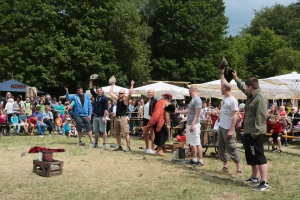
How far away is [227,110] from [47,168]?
3.78 metres

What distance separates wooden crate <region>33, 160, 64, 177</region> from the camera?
318 inches

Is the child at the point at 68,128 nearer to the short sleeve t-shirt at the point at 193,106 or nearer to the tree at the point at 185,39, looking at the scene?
the short sleeve t-shirt at the point at 193,106

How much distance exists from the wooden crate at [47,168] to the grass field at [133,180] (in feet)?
0.45

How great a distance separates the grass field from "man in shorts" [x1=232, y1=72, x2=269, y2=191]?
1.04 ft

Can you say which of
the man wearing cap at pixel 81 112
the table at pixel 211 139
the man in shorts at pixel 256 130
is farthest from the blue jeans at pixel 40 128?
the man in shorts at pixel 256 130

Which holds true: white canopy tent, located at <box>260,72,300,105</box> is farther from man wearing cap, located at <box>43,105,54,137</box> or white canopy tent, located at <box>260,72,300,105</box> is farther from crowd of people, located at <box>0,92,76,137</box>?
man wearing cap, located at <box>43,105,54,137</box>

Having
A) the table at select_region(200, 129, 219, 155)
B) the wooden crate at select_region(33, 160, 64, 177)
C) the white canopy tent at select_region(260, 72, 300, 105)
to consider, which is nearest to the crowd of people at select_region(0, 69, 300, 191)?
the table at select_region(200, 129, 219, 155)

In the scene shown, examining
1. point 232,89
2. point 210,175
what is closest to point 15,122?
point 232,89

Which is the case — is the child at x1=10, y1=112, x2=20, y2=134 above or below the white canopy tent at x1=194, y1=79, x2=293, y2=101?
below

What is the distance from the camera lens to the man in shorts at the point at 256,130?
7.21 meters

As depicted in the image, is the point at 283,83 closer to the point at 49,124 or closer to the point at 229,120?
the point at 229,120

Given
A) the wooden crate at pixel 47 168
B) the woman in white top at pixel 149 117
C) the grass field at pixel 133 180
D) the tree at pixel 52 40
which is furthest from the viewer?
the tree at pixel 52 40

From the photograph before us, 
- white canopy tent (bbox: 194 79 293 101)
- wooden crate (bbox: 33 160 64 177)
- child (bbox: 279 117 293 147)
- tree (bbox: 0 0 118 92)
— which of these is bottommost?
wooden crate (bbox: 33 160 64 177)

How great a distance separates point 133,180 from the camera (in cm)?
791
